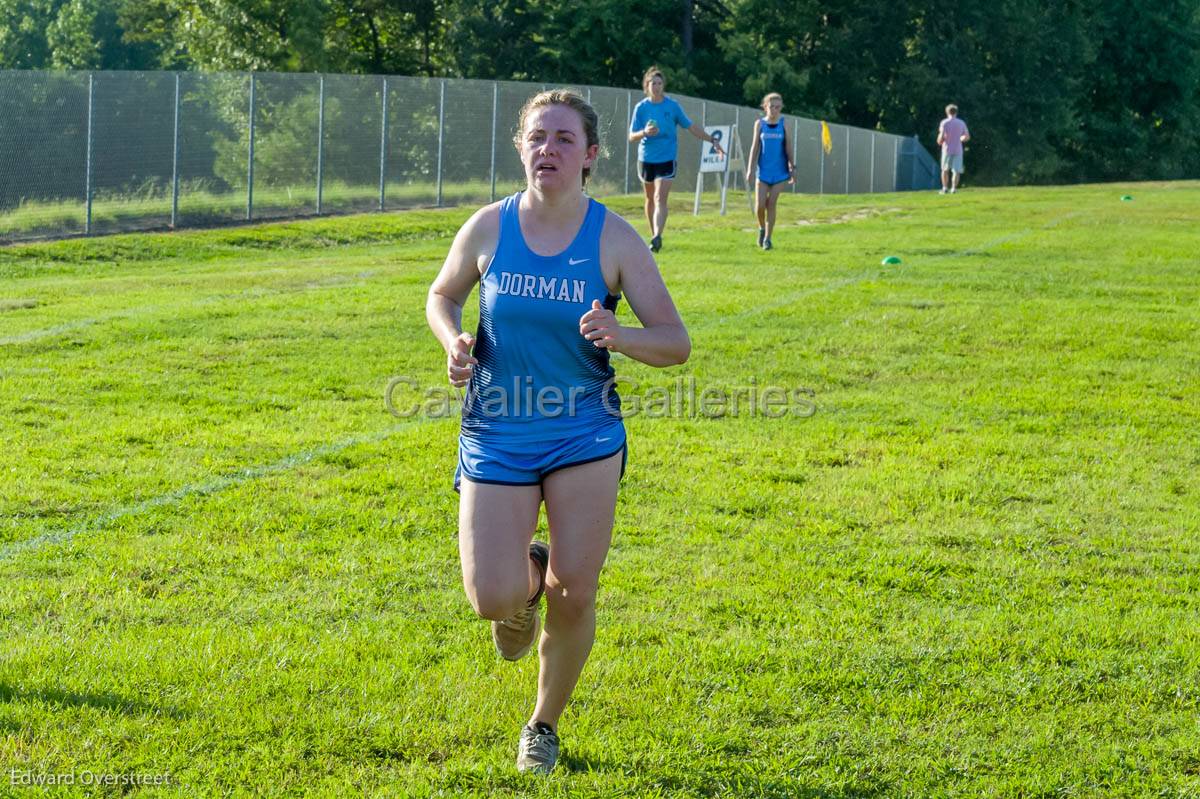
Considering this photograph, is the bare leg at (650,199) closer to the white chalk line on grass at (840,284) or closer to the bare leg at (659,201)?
the bare leg at (659,201)

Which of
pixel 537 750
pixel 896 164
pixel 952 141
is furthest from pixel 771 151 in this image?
pixel 896 164

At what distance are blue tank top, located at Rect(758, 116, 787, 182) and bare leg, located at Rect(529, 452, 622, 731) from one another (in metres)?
14.6

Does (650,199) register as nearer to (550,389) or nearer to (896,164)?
(550,389)

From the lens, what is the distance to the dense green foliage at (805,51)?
163ft

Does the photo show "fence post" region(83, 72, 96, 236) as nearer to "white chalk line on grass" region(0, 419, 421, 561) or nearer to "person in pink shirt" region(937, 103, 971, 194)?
"white chalk line on grass" region(0, 419, 421, 561)

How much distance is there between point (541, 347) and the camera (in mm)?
4270

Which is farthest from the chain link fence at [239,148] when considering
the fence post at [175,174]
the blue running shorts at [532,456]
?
the blue running shorts at [532,456]

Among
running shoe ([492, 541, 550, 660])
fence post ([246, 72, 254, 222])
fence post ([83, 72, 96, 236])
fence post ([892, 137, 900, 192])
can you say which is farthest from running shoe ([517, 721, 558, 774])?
fence post ([892, 137, 900, 192])

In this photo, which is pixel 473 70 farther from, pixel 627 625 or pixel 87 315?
pixel 627 625

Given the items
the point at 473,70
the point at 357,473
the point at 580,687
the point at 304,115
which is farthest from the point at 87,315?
the point at 473,70

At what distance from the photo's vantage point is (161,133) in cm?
2214

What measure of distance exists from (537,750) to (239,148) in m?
20.3

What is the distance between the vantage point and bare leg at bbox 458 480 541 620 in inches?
166

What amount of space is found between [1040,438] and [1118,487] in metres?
1.17
